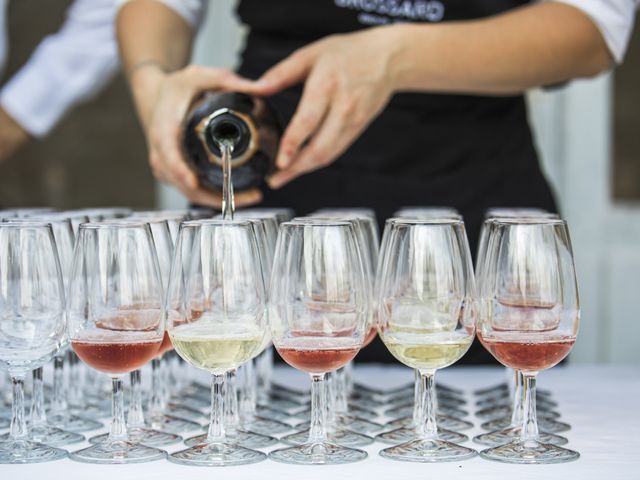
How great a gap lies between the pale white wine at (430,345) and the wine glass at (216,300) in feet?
0.58

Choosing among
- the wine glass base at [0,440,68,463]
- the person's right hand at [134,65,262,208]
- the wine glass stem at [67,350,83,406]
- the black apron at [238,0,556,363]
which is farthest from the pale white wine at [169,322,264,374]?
the black apron at [238,0,556,363]

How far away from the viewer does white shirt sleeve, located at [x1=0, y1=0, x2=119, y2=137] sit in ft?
10.9

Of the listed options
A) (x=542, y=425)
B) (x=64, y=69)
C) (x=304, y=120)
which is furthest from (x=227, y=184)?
(x=64, y=69)

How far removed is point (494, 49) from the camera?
2289mm

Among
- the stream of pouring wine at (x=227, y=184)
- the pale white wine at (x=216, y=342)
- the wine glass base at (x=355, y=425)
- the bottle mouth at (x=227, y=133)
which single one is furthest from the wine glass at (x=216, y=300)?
the bottle mouth at (x=227, y=133)

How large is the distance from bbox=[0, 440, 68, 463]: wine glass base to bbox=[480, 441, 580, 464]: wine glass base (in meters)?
0.54

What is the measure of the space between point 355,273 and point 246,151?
26.4 inches

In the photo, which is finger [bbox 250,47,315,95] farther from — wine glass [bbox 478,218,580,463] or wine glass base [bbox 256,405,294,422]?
wine glass [bbox 478,218,580,463]

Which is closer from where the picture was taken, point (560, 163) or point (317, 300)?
point (317, 300)

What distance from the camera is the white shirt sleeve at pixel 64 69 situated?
10.9 ft

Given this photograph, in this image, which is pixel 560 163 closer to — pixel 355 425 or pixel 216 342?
pixel 355 425

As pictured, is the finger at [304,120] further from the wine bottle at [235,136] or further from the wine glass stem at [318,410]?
the wine glass stem at [318,410]

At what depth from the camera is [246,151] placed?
80.7 inches

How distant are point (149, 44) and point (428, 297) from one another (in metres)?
1.39
